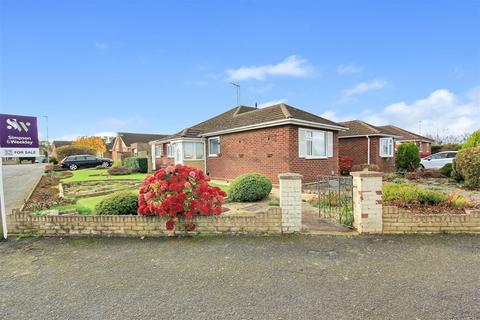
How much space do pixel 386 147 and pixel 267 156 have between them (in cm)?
1186

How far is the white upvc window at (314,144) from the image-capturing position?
39.1ft

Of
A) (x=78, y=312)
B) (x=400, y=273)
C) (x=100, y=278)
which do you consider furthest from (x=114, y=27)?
(x=400, y=273)

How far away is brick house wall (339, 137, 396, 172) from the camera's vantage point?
1777cm

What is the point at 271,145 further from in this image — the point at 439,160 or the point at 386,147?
the point at 439,160

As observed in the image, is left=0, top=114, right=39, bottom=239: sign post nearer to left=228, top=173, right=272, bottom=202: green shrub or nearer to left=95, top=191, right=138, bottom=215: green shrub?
left=95, top=191, right=138, bottom=215: green shrub

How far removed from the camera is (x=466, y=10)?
8109mm

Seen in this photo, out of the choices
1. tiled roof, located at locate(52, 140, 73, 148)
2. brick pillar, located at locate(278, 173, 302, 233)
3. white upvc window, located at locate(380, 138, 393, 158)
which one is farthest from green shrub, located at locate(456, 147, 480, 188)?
tiled roof, located at locate(52, 140, 73, 148)

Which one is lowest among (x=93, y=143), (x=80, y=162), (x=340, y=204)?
(x=340, y=204)

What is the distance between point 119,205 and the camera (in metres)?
5.50

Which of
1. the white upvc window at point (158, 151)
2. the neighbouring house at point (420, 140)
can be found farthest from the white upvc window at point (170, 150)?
the neighbouring house at point (420, 140)

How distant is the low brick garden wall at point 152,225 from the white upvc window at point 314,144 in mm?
7261

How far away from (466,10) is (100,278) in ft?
40.6

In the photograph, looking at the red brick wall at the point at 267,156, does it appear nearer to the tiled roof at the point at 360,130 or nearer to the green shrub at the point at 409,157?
the tiled roof at the point at 360,130

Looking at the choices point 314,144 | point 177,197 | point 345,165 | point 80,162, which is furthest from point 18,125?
point 80,162
